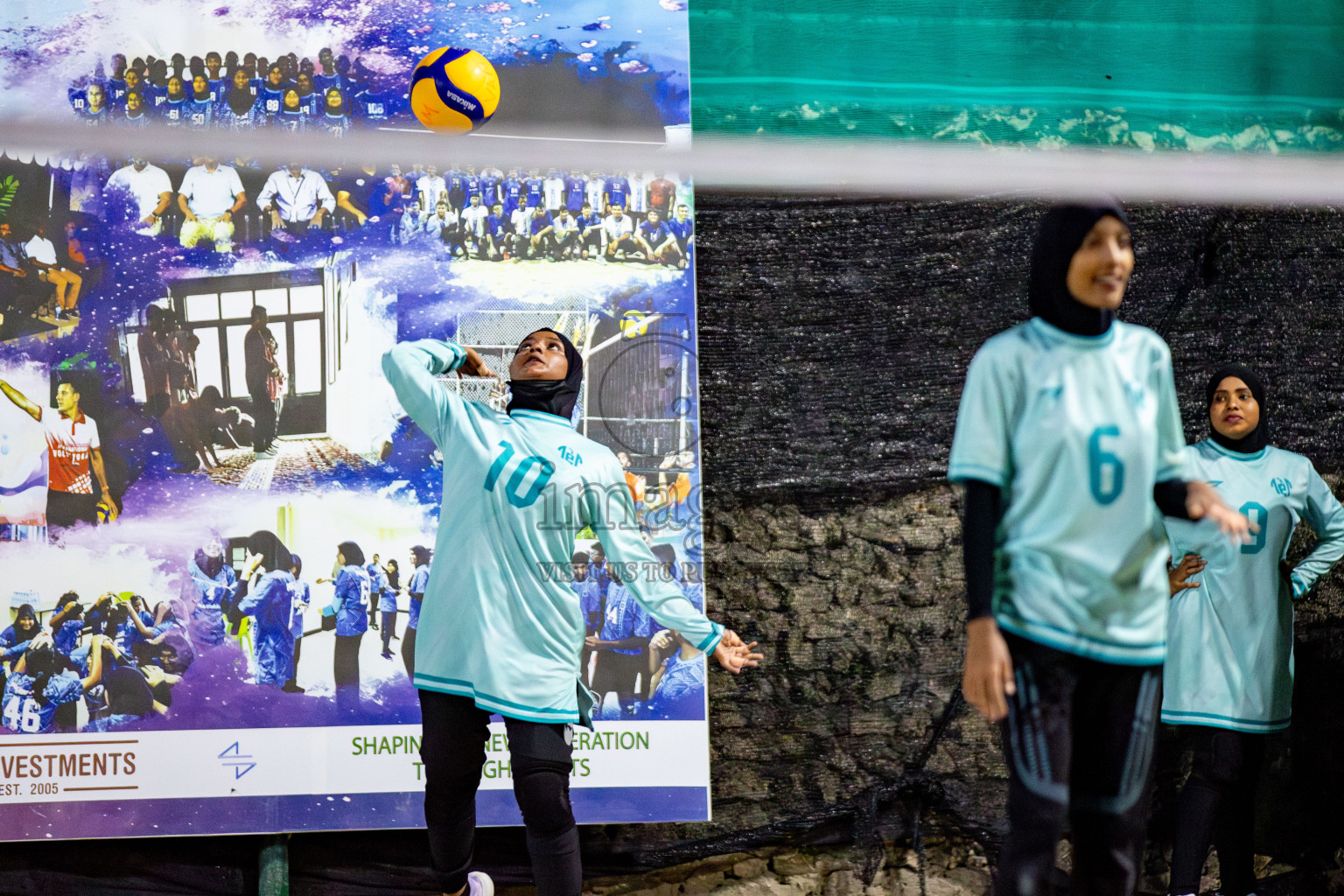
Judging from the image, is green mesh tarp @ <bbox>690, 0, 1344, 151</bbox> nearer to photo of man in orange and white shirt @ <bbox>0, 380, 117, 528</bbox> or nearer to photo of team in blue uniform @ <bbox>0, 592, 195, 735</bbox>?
photo of man in orange and white shirt @ <bbox>0, 380, 117, 528</bbox>

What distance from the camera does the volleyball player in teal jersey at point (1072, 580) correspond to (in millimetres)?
1737

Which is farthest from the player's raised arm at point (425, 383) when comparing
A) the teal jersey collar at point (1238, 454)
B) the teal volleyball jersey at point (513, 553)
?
the teal jersey collar at point (1238, 454)

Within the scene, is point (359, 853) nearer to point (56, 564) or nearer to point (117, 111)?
point (56, 564)

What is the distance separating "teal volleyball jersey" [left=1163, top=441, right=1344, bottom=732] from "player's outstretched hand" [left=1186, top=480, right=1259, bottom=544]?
5.34 feet

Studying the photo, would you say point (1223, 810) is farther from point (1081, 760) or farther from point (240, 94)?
point (240, 94)

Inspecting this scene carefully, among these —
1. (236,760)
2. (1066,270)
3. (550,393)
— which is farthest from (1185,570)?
(236,760)

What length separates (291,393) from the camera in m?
3.40

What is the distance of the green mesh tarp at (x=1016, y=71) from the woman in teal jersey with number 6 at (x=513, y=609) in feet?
4.79

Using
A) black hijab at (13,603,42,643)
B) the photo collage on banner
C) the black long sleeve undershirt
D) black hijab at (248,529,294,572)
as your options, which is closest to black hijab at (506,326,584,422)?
the photo collage on banner

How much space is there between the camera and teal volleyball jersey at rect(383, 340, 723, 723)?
257 cm

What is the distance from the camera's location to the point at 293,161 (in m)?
3.44

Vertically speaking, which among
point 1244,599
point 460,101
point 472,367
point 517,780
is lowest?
point 517,780

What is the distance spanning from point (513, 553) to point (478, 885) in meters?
0.92

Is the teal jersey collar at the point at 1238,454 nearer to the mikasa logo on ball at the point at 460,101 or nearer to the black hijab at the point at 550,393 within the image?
the black hijab at the point at 550,393
